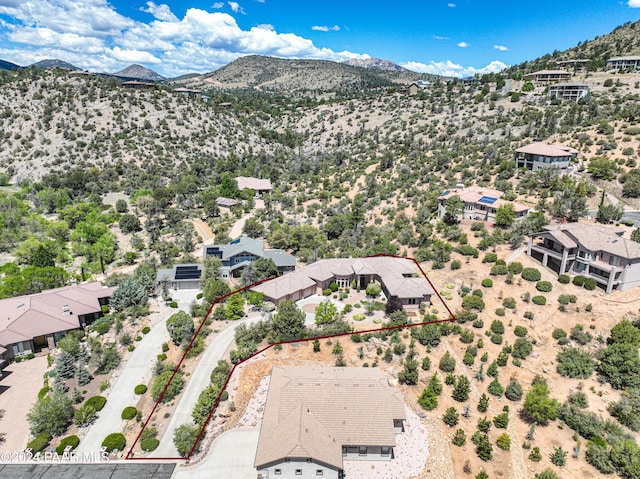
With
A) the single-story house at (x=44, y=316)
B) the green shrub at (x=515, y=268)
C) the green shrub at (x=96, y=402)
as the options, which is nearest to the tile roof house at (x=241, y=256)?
the single-story house at (x=44, y=316)

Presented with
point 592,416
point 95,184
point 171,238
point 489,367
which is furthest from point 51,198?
point 592,416

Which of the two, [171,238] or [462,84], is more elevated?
[462,84]

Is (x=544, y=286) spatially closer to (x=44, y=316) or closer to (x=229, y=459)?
(x=229, y=459)

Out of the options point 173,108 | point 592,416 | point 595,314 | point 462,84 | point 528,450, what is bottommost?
point 528,450

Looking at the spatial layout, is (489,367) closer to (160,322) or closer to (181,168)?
(160,322)

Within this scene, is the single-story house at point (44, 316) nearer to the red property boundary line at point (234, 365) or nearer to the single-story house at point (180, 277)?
the single-story house at point (180, 277)

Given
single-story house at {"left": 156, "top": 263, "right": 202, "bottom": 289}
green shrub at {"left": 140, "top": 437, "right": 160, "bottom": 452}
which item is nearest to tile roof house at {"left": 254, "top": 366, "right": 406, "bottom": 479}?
green shrub at {"left": 140, "top": 437, "right": 160, "bottom": 452}
